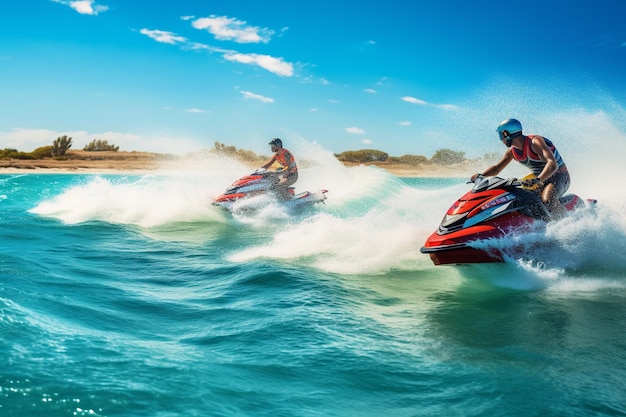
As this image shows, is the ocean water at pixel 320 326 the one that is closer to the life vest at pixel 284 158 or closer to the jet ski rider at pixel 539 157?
the jet ski rider at pixel 539 157

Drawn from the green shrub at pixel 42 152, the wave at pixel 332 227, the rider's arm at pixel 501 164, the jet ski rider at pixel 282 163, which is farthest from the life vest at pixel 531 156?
the green shrub at pixel 42 152

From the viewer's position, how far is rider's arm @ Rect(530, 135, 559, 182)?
6.79 meters

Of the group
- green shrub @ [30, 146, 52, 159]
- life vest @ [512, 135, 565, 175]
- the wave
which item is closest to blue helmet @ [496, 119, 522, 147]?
life vest @ [512, 135, 565, 175]

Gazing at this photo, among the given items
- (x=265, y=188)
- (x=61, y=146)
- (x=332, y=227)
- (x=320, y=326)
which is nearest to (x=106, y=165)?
(x=61, y=146)

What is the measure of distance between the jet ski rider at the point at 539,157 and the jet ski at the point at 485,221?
0.68ft

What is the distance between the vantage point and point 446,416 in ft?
10.9

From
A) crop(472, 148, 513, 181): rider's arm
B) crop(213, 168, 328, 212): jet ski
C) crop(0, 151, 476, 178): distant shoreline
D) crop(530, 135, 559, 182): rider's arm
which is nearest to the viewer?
crop(530, 135, 559, 182): rider's arm

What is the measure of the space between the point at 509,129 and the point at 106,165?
2249 inches

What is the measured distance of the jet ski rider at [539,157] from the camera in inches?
274

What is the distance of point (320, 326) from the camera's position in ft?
16.7

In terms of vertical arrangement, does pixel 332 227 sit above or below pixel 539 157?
below

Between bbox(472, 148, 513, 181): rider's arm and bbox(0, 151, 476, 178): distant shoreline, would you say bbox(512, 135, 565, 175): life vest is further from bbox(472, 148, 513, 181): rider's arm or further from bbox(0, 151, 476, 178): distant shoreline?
bbox(0, 151, 476, 178): distant shoreline

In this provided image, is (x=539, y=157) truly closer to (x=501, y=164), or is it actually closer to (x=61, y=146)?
(x=501, y=164)

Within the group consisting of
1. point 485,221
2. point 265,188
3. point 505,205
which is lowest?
point 485,221
